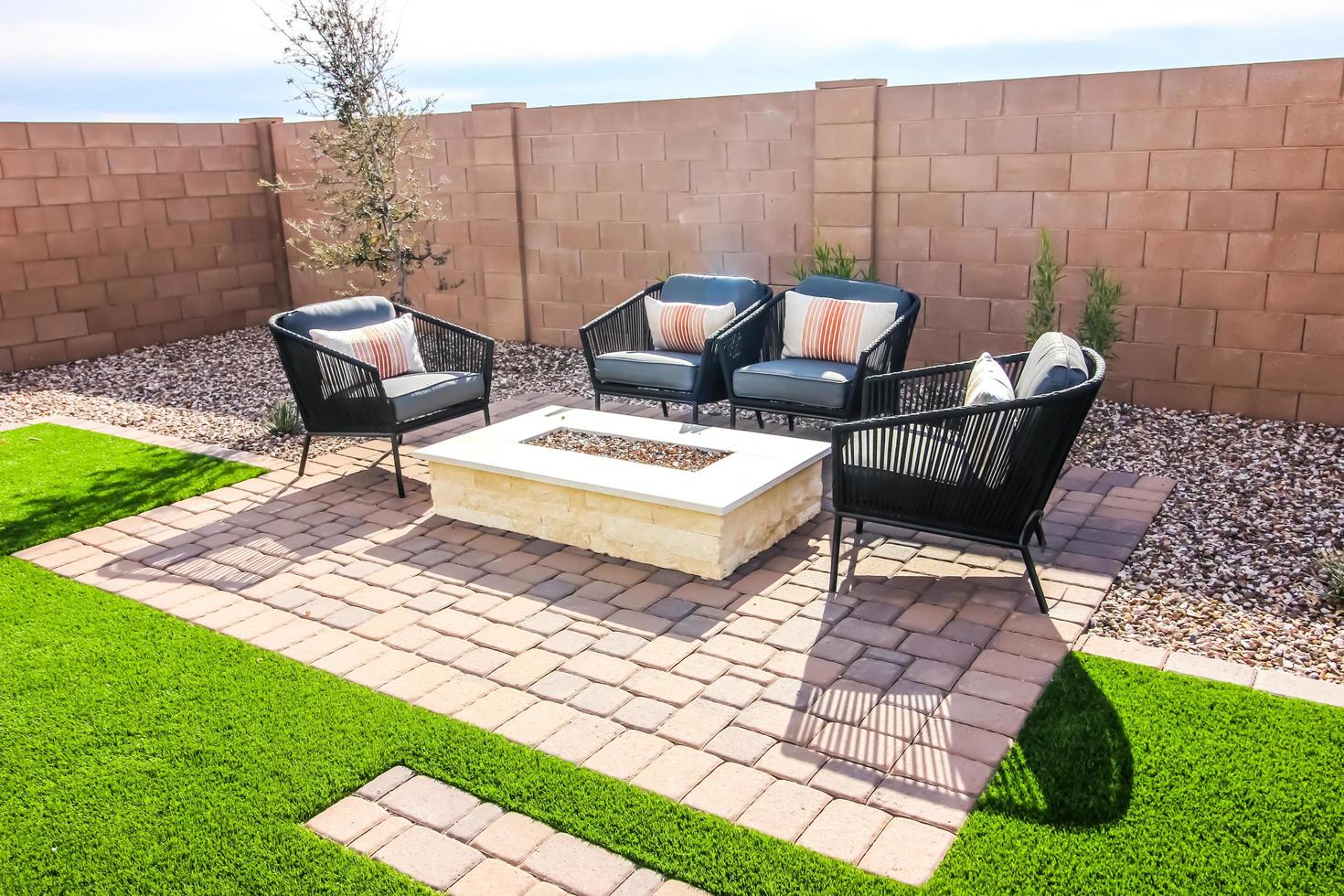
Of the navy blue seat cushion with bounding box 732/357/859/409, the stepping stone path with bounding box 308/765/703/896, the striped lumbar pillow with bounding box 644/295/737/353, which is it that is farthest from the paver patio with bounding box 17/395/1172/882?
the striped lumbar pillow with bounding box 644/295/737/353

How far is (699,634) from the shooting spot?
3902 mm

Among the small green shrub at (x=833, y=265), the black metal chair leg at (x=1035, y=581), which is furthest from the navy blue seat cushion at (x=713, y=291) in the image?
the black metal chair leg at (x=1035, y=581)

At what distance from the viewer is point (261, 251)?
10.5 meters

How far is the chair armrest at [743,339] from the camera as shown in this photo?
6.00 m

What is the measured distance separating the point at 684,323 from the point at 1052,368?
2.97 m

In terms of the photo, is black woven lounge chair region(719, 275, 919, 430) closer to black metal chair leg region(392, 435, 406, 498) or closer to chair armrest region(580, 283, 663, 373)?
chair armrest region(580, 283, 663, 373)

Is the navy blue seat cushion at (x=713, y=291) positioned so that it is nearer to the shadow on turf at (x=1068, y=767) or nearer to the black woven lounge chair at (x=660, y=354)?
the black woven lounge chair at (x=660, y=354)

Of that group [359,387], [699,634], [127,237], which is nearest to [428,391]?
[359,387]

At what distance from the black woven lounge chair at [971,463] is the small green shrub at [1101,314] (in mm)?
2179

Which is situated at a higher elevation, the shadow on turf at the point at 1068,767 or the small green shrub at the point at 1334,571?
the small green shrub at the point at 1334,571

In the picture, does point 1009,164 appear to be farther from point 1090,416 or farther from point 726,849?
point 726,849

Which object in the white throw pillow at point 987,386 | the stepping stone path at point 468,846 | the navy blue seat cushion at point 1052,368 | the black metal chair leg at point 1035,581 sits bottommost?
the stepping stone path at point 468,846

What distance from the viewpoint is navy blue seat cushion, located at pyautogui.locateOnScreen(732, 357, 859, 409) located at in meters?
5.63

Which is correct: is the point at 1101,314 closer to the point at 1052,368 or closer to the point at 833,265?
the point at 833,265
